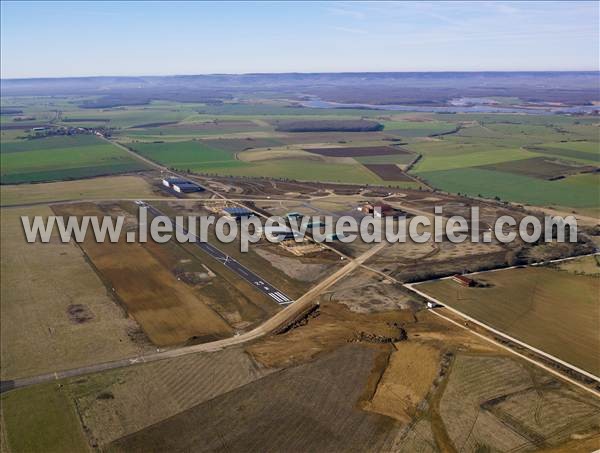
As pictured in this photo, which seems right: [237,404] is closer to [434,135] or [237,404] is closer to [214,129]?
[434,135]

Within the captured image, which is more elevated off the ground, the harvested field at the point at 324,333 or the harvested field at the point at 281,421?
the harvested field at the point at 324,333

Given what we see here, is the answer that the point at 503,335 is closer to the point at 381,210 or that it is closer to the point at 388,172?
the point at 381,210

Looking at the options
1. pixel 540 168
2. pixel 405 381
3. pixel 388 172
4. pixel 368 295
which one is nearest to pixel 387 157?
pixel 388 172

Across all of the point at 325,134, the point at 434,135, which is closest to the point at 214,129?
the point at 325,134

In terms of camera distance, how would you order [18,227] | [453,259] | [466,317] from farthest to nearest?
[18,227] < [453,259] < [466,317]

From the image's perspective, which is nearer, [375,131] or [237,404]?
[237,404]

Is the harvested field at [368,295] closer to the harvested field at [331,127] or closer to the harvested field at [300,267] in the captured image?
the harvested field at [300,267]

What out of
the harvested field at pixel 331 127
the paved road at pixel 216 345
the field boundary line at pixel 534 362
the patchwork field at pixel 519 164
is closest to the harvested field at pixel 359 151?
the patchwork field at pixel 519 164
